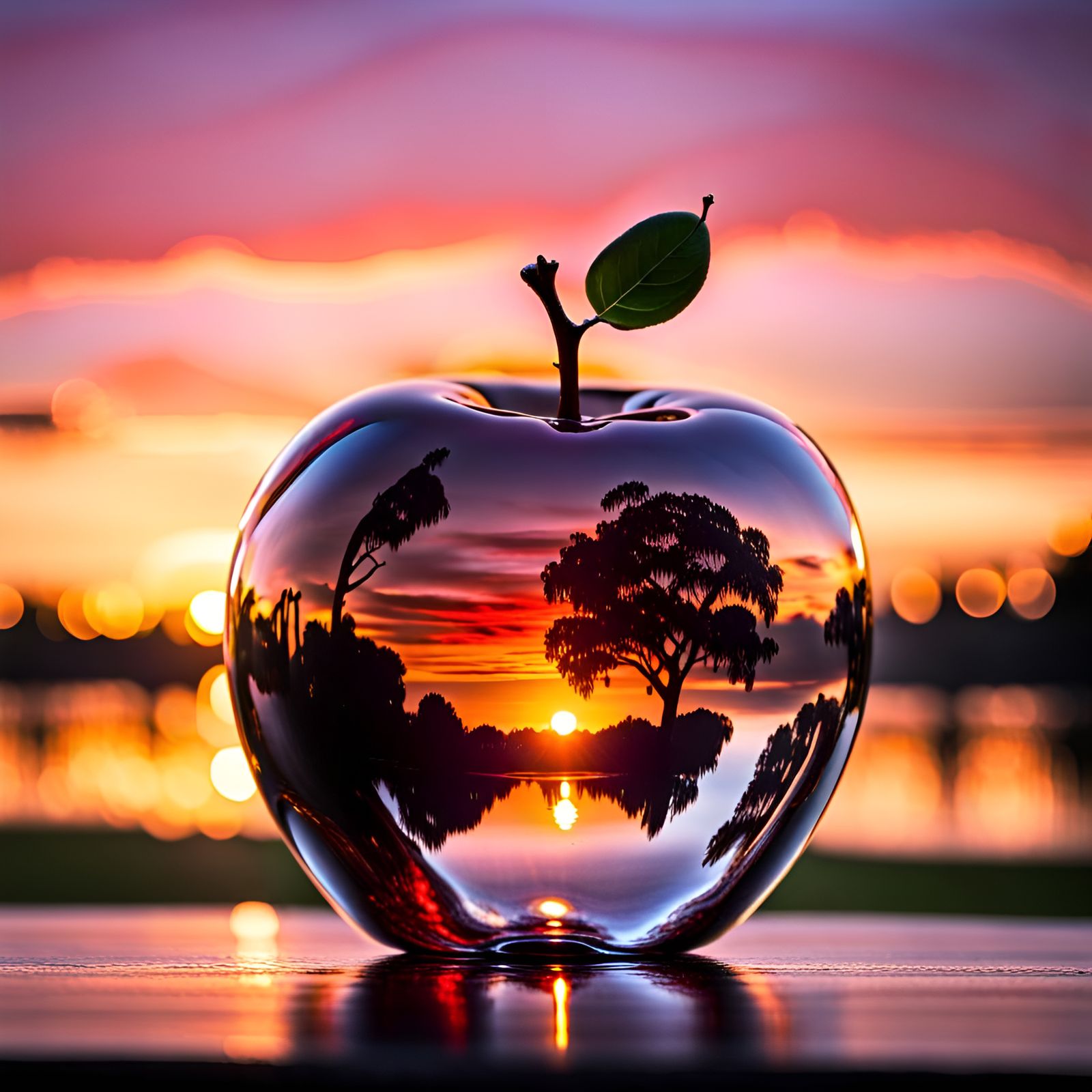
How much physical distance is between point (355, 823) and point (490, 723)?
0.13 m

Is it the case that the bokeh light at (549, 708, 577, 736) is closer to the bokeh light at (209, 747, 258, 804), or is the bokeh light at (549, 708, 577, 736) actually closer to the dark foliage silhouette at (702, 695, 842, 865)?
the dark foliage silhouette at (702, 695, 842, 865)

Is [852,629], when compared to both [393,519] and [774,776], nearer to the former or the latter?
[774,776]

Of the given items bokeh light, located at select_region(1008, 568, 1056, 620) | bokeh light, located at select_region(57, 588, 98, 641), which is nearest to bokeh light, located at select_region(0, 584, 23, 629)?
bokeh light, located at select_region(57, 588, 98, 641)

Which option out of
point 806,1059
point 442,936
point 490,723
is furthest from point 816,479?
point 806,1059

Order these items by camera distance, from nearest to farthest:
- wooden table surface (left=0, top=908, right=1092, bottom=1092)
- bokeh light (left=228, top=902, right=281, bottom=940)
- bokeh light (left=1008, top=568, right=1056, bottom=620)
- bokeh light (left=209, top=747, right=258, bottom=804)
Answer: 1. wooden table surface (left=0, top=908, right=1092, bottom=1092)
2. bokeh light (left=228, top=902, right=281, bottom=940)
3. bokeh light (left=1008, top=568, right=1056, bottom=620)
4. bokeh light (left=209, top=747, right=258, bottom=804)

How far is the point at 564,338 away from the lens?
43.9 inches

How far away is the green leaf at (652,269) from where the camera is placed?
1.14 m

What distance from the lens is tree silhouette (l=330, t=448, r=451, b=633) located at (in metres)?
0.98

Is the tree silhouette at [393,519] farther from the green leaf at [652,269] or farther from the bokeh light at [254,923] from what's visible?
the bokeh light at [254,923]

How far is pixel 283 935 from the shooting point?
1385 mm


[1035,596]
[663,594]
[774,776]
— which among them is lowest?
[774,776]

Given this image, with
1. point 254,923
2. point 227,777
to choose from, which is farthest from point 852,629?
point 227,777

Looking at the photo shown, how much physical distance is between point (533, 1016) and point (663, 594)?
299 mm

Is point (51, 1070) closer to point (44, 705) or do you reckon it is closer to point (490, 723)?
point (490, 723)
